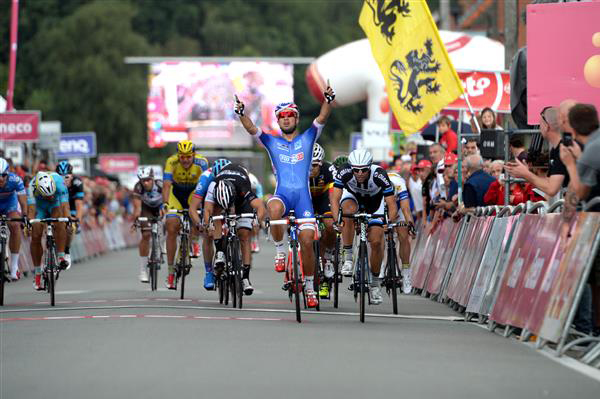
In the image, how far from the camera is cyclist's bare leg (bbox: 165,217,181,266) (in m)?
20.1

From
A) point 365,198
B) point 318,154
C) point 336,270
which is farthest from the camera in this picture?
point 318,154

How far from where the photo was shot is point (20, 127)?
37031mm

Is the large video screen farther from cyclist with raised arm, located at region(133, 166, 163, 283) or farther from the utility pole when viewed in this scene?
cyclist with raised arm, located at region(133, 166, 163, 283)

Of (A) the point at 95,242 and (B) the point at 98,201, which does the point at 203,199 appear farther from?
(B) the point at 98,201

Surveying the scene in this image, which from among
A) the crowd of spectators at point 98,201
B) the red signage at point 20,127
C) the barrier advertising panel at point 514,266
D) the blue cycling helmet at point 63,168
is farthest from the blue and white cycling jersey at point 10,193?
the red signage at point 20,127

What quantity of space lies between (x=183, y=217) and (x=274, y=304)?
2.90 m

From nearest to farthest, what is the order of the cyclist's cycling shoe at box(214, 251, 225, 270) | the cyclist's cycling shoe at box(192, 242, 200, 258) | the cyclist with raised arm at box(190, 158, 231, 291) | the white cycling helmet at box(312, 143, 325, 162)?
1. the cyclist's cycling shoe at box(214, 251, 225, 270)
2. the white cycling helmet at box(312, 143, 325, 162)
3. the cyclist with raised arm at box(190, 158, 231, 291)
4. the cyclist's cycling shoe at box(192, 242, 200, 258)

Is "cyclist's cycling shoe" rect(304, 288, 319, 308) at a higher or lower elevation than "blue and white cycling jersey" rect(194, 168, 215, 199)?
lower

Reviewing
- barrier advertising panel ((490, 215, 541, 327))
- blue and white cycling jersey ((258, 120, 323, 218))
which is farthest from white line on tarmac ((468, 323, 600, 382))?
blue and white cycling jersey ((258, 120, 323, 218))

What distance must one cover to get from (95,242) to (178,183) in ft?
68.2

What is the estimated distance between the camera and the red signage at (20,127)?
36.8m

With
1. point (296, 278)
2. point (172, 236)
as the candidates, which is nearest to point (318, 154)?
point (172, 236)

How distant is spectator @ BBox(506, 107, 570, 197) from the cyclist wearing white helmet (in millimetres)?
4503

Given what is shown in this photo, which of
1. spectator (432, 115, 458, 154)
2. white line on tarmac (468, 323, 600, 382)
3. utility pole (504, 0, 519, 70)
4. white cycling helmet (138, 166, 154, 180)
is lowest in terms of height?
white line on tarmac (468, 323, 600, 382)
